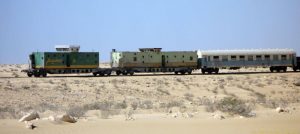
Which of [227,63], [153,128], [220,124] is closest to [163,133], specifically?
[153,128]

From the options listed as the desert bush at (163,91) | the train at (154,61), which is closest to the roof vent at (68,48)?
the train at (154,61)

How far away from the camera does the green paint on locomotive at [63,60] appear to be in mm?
50881

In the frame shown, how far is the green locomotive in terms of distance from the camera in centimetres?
5081

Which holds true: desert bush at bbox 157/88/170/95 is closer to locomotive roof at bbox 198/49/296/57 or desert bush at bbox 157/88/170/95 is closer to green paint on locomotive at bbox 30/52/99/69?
green paint on locomotive at bbox 30/52/99/69

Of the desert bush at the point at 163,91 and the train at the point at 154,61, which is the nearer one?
the desert bush at the point at 163,91

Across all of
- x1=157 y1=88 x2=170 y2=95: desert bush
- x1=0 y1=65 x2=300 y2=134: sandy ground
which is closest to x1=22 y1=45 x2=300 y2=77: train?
x1=0 y1=65 x2=300 y2=134: sandy ground

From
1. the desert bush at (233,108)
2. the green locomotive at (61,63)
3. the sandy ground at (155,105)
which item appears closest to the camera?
the sandy ground at (155,105)

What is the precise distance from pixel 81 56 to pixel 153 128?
121 ft

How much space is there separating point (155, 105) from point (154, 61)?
96.0 ft

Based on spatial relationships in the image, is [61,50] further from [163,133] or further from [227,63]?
[163,133]

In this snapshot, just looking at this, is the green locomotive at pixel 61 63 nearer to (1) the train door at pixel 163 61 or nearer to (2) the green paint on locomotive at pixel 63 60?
(2) the green paint on locomotive at pixel 63 60

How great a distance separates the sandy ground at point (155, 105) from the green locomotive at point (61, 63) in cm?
1080

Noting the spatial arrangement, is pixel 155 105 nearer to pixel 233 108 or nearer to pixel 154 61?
pixel 233 108

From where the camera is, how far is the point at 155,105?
25625 millimetres
